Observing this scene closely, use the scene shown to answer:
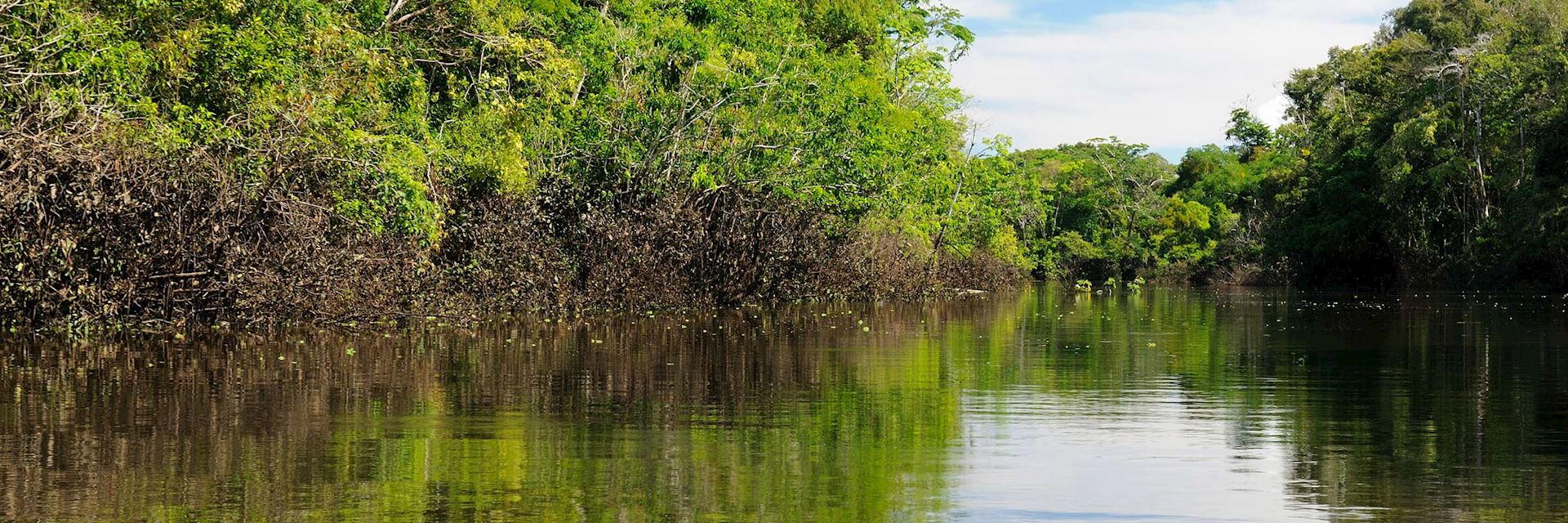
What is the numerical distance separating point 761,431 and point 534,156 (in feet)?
58.1

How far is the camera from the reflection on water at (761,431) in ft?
22.9

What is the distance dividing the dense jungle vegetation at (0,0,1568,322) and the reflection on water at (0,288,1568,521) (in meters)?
1.45

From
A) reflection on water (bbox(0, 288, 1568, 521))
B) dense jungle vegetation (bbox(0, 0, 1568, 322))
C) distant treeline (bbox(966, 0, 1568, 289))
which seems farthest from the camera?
distant treeline (bbox(966, 0, 1568, 289))

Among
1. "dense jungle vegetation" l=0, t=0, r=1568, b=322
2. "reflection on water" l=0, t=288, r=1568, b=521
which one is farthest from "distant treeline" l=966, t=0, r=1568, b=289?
"reflection on water" l=0, t=288, r=1568, b=521

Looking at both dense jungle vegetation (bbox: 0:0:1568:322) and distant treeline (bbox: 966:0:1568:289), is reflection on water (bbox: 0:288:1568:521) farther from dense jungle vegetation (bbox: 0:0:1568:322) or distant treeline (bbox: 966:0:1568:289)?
distant treeline (bbox: 966:0:1568:289)

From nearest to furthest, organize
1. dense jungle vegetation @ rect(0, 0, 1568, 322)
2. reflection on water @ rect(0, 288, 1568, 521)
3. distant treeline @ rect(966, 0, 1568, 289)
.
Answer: reflection on water @ rect(0, 288, 1568, 521), dense jungle vegetation @ rect(0, 0, 1568, 322), distant treeline @ rect(966, 0, 1568, 289)

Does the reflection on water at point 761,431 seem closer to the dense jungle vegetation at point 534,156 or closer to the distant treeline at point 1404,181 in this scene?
the dense jungle vegetation at point 534,156

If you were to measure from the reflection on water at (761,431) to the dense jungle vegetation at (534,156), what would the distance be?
4.77 ft

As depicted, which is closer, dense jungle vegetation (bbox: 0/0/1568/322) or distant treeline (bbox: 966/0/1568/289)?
dense jungle vegetation (bbox: 0/0/1568/322)

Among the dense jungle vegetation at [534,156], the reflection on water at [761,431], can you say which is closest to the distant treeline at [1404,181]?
the dense jungle vegetation at [534,156]

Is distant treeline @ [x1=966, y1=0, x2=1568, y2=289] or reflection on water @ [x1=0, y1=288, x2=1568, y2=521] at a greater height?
distant treeline @ [x1=966, y1=0, x2=1568, y2=289]

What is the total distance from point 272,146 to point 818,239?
19.0 metres

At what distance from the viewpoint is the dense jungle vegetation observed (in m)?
17.5

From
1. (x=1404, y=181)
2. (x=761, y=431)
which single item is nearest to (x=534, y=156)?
(x=761, y=431)
